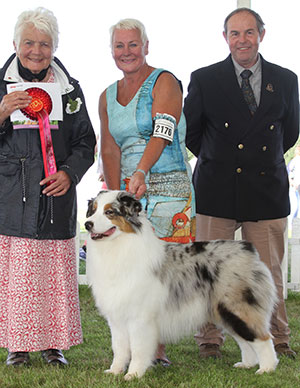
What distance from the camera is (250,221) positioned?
430 cm

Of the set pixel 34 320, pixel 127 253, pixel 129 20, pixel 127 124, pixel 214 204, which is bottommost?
pixel 34 320

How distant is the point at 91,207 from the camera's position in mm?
3338

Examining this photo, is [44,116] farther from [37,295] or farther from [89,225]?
[37,295]

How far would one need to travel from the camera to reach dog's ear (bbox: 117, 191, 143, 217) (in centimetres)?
328

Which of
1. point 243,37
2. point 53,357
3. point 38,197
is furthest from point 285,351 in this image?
point 243,37

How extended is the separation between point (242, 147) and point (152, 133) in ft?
2.92

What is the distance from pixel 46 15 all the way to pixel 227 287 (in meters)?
2.04

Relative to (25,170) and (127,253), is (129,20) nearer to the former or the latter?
(25,170)

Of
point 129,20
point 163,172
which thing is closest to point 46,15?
point 129,20

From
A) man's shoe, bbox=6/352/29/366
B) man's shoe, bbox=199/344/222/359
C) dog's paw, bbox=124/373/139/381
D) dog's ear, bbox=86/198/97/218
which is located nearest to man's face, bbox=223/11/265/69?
dog's ear, bbox=86/198/97/218

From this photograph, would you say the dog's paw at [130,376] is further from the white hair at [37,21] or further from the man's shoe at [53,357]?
the white hair at [37,21]

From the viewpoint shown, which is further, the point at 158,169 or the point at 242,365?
the point at 242,365

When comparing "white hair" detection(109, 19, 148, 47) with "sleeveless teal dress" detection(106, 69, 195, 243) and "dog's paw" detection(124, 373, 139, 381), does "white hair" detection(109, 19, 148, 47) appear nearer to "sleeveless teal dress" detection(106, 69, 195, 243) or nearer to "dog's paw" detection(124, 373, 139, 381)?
"sleeveless teal dress" detection(106, 69, 195, 243)

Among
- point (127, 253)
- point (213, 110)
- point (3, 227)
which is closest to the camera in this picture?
point (127, 253)
